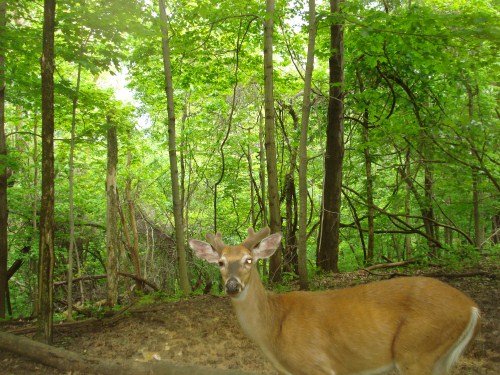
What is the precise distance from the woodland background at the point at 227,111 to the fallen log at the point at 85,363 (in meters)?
2.09

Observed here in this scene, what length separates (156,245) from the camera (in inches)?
538

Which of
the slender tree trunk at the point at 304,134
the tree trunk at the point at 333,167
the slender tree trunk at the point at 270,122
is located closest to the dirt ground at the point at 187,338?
the slender tree trunk at the point at 304,134

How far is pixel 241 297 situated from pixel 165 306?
421 centimetres

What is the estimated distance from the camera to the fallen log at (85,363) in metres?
3.97

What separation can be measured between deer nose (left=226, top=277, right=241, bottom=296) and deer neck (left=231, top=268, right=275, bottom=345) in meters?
0.21

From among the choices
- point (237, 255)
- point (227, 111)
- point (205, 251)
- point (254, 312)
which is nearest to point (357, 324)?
point (254, 312)

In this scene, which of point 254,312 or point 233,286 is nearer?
point 233,286

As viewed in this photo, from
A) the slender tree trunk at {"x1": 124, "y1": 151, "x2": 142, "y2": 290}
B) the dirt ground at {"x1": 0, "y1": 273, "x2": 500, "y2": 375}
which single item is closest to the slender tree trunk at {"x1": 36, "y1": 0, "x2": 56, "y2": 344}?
the dirt ground at {"x1": 0, "y1": 273, "x2": 500, "y2": 375}

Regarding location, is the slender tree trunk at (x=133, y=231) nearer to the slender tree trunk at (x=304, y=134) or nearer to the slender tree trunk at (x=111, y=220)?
the slender tree trunk at (x=111, y=220)

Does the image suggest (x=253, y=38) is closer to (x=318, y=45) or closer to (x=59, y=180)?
(x=318, y=45)

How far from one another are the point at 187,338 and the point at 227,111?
10.2 metres

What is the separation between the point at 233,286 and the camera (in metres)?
3.75

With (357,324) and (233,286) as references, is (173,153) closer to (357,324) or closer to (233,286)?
(233,286)

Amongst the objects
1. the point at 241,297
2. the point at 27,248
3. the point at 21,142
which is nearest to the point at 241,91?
the point at 21,142
